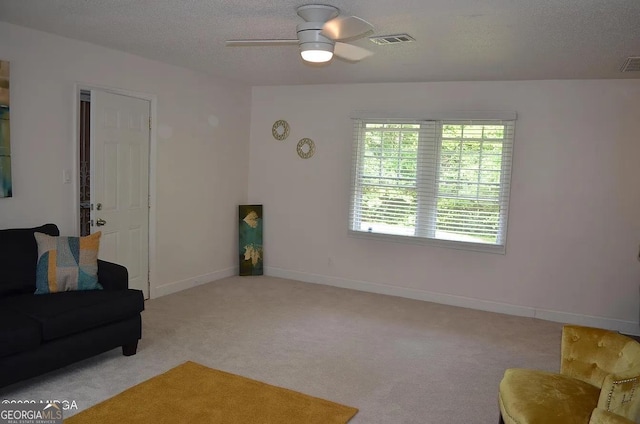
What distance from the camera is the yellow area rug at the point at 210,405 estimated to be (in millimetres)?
3055

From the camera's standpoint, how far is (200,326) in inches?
185

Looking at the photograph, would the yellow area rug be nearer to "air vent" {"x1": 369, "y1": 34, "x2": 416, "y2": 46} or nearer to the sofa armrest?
the sofa armrest

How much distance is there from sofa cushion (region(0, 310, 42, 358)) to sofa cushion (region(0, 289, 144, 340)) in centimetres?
6

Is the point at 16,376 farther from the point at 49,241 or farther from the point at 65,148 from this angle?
the point at 65,148

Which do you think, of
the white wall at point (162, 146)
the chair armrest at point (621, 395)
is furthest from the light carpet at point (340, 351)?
the chair armrest at point (621, 395)

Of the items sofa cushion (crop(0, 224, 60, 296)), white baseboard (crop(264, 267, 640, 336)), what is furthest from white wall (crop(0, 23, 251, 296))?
white baseboard (crop(264, 267, 640, 336))

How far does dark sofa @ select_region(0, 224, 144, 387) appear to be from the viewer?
3148mm

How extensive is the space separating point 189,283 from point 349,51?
3.56 meters

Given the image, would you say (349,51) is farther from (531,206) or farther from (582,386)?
(531,206)

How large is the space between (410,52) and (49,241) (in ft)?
10.5

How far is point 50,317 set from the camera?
10.9ft

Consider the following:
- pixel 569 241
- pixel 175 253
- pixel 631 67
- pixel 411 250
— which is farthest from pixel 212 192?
pixel 631 67

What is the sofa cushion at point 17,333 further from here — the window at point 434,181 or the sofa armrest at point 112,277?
the window at point 434,181

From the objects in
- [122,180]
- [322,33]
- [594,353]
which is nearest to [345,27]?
[322,33]
